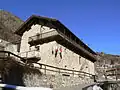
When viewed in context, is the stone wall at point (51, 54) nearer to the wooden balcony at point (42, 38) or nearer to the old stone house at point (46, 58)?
the old stone house at point (46, 58)

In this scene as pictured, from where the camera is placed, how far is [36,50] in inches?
960

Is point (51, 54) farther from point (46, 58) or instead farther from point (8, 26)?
point (8, 26)

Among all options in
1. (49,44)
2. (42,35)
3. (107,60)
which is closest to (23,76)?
(49,44)

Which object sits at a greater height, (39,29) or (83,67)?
(39,29)

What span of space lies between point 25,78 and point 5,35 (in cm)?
2939

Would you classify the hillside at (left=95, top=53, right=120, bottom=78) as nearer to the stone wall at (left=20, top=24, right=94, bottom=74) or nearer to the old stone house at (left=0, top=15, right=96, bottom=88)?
the old stone house at (left=0, top=15, right=96, bottom=88)

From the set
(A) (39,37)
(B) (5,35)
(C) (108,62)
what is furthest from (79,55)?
(C) (108,62)

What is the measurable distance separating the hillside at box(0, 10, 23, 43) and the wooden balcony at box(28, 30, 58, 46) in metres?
14.8

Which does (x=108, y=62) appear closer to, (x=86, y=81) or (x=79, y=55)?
(x=79, y=55)

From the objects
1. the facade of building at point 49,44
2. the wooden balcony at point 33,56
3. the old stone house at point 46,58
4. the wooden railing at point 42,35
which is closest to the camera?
the old stone house at point 46,58

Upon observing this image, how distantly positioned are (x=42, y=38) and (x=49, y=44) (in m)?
1.43

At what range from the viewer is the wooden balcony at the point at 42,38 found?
935 inches

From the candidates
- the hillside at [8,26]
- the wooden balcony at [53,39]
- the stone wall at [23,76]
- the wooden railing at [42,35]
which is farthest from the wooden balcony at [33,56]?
the hillside at [8,26]

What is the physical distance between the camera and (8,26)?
154ft
